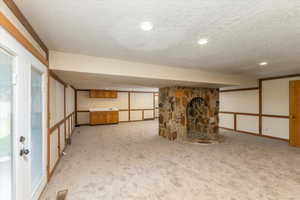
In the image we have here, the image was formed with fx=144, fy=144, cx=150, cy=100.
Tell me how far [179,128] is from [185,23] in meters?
4.10

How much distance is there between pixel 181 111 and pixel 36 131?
4216 mm

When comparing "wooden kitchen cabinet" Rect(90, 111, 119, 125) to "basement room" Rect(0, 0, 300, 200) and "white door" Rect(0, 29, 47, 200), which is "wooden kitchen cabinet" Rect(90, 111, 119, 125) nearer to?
"basement room" Rect(0, 0, 300, 200)

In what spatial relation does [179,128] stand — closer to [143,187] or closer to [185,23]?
[143,187]

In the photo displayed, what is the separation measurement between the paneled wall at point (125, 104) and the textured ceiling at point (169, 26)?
5995mm

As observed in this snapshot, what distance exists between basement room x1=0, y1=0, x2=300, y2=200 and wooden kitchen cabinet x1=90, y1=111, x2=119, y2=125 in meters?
3.49

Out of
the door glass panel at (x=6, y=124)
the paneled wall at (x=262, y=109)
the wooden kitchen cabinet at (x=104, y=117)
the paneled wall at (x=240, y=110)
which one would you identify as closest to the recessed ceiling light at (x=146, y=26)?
the door glass panel at (x=6, y=124)

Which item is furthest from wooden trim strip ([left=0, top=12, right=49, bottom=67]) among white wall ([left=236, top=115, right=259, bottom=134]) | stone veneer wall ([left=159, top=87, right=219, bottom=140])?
white wall ([left=236, top=115, right=259, bottom=134])

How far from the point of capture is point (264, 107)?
5.52 meters

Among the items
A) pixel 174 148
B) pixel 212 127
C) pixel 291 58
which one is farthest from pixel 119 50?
pixel 212 127

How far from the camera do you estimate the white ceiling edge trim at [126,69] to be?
2.67 metres

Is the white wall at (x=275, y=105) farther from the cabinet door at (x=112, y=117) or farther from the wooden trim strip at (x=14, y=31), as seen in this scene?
the cabinet door at (x=112, y=117)

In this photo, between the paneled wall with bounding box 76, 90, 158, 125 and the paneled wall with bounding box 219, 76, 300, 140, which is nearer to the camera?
the paneled wall with bounding box 219, 76, 300, 140

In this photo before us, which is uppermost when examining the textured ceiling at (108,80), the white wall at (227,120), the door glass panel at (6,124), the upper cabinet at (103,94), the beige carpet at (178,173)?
the textured ceiling at (108,80)

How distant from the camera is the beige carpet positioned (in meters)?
2.11
